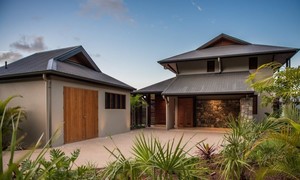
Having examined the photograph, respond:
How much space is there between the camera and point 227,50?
15.4 metres

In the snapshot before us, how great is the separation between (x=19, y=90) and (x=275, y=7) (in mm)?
14061

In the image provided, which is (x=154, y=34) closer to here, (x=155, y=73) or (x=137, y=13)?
(x=137, y=13)

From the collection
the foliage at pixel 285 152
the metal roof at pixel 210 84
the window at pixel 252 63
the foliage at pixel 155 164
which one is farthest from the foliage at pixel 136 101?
the foliage at pixel 155 164

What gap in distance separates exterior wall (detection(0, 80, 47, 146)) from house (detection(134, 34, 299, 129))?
7542mm

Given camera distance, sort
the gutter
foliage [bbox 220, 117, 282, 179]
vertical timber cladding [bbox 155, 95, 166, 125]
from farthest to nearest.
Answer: vertical timber cladding [bbox 155, 95, 166, 125]
the gutter
foliage [bbox 220, 117, 282, 179]

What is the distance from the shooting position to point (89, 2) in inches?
430

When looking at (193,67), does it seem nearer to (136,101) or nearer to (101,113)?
(136,101)

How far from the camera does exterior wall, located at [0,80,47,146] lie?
8.39 m

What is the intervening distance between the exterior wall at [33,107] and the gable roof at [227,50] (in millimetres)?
9022

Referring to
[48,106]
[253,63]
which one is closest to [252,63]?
[253,63]

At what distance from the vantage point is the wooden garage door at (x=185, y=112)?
15.9m

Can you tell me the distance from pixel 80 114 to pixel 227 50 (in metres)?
11.4

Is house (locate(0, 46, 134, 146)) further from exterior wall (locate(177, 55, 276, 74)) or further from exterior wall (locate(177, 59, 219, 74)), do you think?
exterior wall (locate(177, 55, 276, 74))

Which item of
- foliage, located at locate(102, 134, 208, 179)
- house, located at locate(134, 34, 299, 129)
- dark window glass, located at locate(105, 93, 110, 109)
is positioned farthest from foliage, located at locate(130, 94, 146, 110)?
foliage, located at locate(102, 134, 208, 179)
